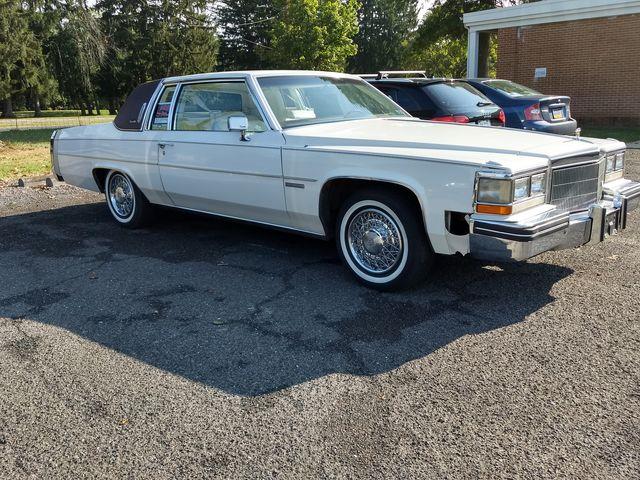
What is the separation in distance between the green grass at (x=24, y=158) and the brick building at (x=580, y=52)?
14.2m

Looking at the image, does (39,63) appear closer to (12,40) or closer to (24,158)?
(12,40)

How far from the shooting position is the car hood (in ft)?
13.2

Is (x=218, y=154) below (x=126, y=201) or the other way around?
the other way around

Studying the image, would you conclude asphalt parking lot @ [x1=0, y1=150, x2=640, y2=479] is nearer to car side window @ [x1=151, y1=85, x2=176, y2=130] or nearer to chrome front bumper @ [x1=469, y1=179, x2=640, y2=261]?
chrome front bumper @ [x1=469, y1=179, x2=640, y2=261]

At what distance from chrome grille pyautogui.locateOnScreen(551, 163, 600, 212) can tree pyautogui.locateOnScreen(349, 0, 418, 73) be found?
56566mm

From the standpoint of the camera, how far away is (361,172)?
4.45 meters

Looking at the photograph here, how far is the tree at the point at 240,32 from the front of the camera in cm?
4978

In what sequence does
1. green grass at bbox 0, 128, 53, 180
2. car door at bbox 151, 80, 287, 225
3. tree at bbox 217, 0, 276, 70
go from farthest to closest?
1. tree at bbox 217, 0, 276, 70
2. green grass at bbox 0, 128, 53, 180
3. car door at bbox 151, 80, 287, 225

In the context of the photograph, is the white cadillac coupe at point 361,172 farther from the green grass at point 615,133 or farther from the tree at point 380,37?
the tree at point 380,37

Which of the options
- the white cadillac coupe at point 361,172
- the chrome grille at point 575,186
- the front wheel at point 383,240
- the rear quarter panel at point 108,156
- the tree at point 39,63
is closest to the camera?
the white cadillac coupe at point 361,172

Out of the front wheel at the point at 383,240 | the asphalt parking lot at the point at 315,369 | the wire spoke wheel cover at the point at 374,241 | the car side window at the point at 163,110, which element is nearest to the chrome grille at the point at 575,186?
the asphalt parking lot at the point at 315,369

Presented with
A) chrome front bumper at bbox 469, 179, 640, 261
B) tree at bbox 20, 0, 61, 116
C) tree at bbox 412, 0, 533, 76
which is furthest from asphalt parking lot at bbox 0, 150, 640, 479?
tree at bbox 20, 0, 61, 116

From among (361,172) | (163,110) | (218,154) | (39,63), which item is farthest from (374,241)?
(39,63)

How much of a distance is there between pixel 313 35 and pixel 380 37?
102 feet
